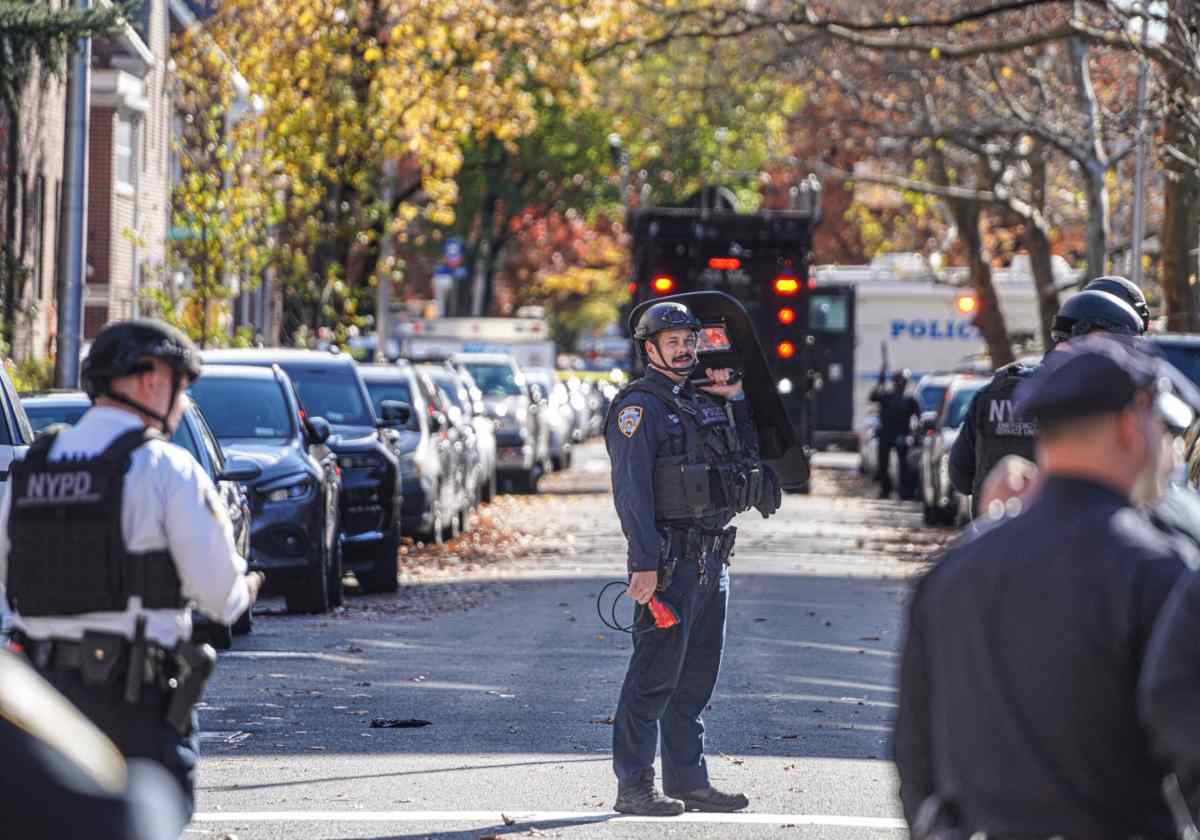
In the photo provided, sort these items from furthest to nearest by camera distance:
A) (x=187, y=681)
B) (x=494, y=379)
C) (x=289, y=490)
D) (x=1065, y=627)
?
(x=494, y=379) → (x=289, y=490) → (x=187, y=681) → (x=1065, y=627)

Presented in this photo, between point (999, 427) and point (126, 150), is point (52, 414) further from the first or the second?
point (126, 150)

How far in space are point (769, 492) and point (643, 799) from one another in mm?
1288

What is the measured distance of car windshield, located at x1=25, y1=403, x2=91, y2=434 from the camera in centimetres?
1326

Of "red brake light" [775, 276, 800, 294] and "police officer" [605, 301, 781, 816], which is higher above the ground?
"red brake light" [775, 276, 800, 294]

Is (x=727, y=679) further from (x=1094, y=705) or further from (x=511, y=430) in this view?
(x=511, y=430)

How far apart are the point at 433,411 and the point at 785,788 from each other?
14.7 meters

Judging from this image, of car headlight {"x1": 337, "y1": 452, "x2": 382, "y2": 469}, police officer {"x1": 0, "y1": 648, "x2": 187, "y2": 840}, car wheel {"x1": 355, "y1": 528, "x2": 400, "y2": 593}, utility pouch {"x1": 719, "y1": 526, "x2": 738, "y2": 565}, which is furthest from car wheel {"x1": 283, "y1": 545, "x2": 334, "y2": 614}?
police officer {"x1": 0, "y1": 648, "x2": 187, "y2": 840}

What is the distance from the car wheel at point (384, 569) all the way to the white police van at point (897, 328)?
27.1 metres

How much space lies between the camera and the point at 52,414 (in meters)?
13.4

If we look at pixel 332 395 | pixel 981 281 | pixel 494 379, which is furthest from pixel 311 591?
pixel 981 281

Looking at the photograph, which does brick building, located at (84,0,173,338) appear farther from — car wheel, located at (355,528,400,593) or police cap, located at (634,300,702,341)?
police cap, located at (634,300,702,341)

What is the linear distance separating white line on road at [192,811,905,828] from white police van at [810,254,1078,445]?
119ft

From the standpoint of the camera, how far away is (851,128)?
139 ft

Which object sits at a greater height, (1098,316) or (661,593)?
(1098,316)
